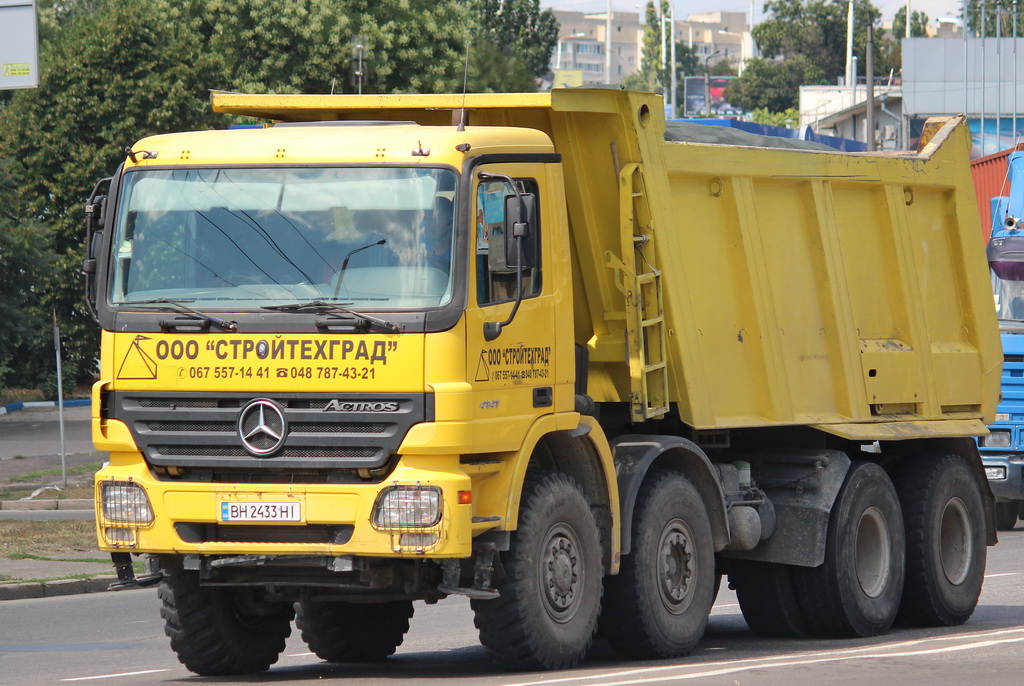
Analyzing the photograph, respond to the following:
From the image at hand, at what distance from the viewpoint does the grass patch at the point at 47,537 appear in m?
16.2

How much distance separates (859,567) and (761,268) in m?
2.25

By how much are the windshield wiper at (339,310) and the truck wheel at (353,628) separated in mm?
2415

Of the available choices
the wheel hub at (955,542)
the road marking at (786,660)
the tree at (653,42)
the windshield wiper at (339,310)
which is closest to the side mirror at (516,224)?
the windshield wiper at (339,310)

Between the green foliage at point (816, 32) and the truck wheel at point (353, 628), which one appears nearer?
the truck wheel at point (353, 628)

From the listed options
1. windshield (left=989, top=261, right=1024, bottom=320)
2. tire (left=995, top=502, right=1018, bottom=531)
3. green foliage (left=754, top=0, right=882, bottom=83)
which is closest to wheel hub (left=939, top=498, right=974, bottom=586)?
windshield (left=989, top=261, right=1024, bottom=320)

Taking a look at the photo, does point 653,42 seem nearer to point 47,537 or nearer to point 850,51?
point 850,51

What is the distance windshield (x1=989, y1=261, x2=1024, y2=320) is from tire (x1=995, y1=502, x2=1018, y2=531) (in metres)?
2.26

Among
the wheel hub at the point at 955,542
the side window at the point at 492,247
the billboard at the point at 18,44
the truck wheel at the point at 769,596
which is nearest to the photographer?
the side window at the point at 492,247

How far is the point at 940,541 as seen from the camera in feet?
37.5

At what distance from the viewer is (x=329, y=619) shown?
9.41 m

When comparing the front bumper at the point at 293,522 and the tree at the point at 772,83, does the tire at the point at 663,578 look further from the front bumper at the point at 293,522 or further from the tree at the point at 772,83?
the tree at the point at 772,83

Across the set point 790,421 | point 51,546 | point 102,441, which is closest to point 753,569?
point 790,421

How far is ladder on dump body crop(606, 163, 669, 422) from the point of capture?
8.91m

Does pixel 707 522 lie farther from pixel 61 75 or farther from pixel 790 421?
pixel 61 75
